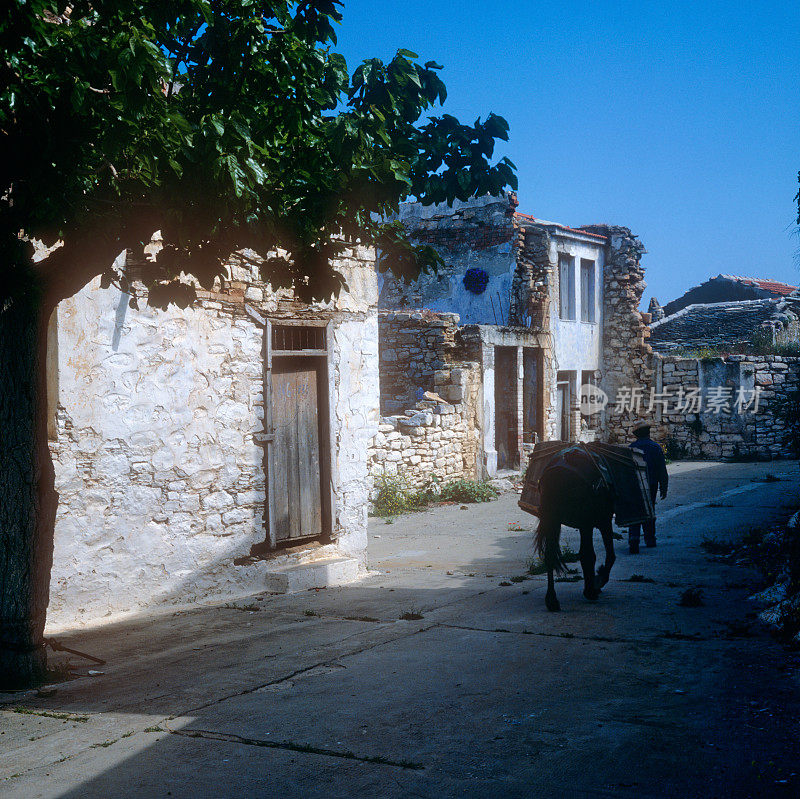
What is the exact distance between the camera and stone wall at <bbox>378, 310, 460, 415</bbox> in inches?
717

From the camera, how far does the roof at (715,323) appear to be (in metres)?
28.2

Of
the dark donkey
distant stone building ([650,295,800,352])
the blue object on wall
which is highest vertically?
the blue object on wall

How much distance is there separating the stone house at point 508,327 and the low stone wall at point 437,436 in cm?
4

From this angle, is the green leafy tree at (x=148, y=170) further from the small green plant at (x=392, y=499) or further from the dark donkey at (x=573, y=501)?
the small green plant at (x=392, y=499)

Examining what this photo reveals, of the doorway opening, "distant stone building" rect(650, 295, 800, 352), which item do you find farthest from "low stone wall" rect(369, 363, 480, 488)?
"distant stone building" rect(650, 295, 800, 352)

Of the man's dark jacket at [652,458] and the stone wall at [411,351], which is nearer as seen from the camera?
the man's dark jacket at [652,458]

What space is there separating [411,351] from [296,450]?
32.1ft

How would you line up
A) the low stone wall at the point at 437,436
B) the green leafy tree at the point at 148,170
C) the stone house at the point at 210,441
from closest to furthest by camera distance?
the green leafy tree at the point at 148,170
the stone house at the point at 210,441
the low stone wall at the point at 437,436

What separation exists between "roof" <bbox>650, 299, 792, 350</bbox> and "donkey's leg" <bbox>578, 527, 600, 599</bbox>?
21.6m

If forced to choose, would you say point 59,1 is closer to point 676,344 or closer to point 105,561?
point 105,561

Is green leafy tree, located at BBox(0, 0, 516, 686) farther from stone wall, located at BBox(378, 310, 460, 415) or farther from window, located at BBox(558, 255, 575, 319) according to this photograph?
window, located at BBox(558, 255, 575, 319)

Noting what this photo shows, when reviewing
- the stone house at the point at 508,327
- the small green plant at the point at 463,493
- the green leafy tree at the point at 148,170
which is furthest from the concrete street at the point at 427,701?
the stone house at the point at 508,327

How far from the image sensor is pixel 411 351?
60.5 feet

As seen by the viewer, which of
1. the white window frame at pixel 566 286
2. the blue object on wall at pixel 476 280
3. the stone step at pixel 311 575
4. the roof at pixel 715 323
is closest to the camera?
the stone step at pixel 311 575
